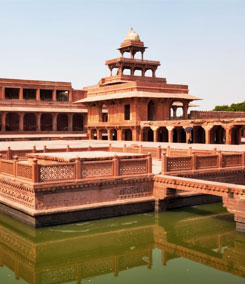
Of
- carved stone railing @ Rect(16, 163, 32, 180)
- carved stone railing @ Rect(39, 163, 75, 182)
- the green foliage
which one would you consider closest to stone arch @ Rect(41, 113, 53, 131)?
the green foliage

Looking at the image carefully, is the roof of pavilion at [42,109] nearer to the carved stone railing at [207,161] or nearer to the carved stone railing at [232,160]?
the carved stone railing at [232,160]

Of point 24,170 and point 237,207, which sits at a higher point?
point 24,170

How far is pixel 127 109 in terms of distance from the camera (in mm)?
42406

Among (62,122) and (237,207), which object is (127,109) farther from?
(237,207)

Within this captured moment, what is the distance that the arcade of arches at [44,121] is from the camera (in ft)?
162

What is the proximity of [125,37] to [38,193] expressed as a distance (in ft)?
131

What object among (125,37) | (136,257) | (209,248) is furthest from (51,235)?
(125,37)

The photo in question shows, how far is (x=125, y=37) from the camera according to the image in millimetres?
49375

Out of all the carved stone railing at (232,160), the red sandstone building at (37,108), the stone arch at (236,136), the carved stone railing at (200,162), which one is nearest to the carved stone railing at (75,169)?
the carved stone railing at (200,162)

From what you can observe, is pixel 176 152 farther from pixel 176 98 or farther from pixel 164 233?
pixel 176 98

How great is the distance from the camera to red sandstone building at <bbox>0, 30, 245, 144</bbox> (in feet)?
113

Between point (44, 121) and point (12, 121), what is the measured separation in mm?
4221

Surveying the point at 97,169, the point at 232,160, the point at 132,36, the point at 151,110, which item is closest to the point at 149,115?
the point at 151,110

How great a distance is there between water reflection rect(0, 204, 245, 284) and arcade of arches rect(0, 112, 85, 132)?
118 feet
